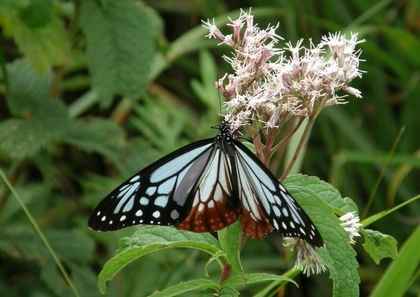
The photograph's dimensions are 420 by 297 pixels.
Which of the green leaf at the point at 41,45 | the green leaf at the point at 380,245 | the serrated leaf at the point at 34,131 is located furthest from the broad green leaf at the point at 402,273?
the green leaf at the point at 41,45

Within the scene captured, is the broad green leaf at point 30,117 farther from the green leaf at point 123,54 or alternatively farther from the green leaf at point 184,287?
the green leaf at point 184,287

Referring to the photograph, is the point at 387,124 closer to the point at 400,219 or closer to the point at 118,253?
the point at 400,219

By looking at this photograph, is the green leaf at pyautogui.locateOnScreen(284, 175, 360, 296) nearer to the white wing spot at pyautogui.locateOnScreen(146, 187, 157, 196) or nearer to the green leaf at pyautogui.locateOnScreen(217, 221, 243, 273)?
the green leaf at pyautogui.locateOnScreen(217, 221, 243, 273)

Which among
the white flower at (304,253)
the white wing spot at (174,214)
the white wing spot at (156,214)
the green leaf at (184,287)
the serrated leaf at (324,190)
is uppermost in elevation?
the serrated leaf at (324,190)

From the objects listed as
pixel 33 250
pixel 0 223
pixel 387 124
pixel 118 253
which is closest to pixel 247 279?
pixel 118 253

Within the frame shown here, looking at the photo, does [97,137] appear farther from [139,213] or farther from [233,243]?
[233,243]

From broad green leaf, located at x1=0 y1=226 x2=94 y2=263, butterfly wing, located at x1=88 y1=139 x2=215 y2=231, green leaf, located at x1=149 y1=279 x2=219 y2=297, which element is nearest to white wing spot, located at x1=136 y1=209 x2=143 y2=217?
butterfly wing, located at x1=88 y1=139 x2=215 y2=231

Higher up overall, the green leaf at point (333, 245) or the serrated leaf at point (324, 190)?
the serrated leaf at point (324, 190)
